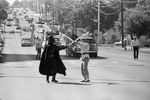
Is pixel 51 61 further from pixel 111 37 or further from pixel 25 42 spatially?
pixel 111 37

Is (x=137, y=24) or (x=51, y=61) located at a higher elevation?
(x=137, y=24)

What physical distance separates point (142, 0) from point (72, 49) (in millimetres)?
67592

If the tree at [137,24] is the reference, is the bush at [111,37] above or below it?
below

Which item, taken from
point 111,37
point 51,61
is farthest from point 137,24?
point 51,61

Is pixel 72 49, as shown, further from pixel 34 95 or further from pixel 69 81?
pixel 34 95

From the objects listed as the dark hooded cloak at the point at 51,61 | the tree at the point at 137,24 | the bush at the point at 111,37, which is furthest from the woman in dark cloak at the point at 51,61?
the bush at the point at 111,37

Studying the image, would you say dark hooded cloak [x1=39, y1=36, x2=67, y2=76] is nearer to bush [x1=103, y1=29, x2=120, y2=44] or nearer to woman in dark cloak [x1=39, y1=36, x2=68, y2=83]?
woman in dark cloak [x1=39, y1=36, x2=68, y2=83]

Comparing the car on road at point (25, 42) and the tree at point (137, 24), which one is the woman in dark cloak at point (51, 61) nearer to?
the tree at point (137, 24)

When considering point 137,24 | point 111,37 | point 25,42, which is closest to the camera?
point 137,24

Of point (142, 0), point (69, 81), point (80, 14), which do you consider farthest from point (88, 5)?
point (69, 81)

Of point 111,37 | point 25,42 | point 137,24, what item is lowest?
point 25,42

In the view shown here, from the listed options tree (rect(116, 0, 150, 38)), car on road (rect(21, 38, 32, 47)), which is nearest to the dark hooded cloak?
tree (rect(116, 0, 150, 38))

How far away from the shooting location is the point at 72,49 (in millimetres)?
40500

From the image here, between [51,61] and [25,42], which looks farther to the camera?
[25,42]
